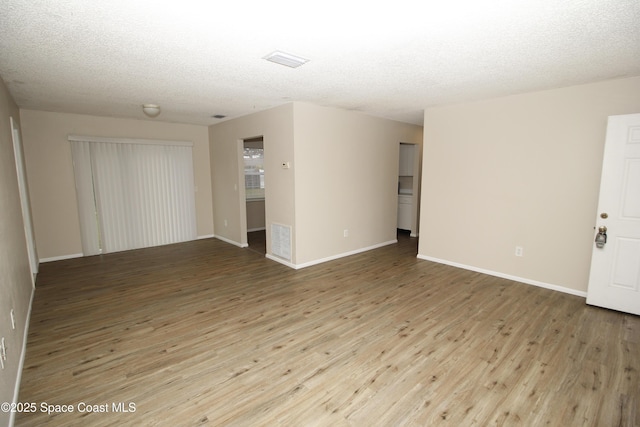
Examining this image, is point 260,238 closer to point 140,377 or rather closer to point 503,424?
point 140,377

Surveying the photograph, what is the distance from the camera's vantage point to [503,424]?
1746 mm

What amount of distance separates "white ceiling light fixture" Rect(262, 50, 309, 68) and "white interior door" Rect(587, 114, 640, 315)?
10.6 ft

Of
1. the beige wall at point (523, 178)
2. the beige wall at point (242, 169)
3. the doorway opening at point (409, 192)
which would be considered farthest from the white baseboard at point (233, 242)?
the beige wall at point (523, 178)

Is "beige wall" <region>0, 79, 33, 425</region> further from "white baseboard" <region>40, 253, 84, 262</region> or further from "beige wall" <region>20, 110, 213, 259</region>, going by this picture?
"white baseboard" <region>40, 253, 84, 262</region>

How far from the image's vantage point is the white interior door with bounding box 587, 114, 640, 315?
2.98 m

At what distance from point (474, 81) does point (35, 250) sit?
6619 mm

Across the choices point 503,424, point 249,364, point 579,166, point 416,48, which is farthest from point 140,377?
point 579,166

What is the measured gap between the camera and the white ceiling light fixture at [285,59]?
246 centimetres

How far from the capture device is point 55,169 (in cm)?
491

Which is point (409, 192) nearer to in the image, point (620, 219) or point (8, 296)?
point (620, 219)

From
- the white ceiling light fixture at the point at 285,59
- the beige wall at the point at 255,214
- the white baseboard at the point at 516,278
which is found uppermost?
the white ceiling light fixture at the point at 285,59

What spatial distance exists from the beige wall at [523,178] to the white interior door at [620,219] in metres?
0.24

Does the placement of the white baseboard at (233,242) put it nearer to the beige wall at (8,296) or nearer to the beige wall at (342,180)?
the beige wall at (342,180)

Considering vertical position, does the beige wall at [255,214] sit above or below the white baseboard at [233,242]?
above
